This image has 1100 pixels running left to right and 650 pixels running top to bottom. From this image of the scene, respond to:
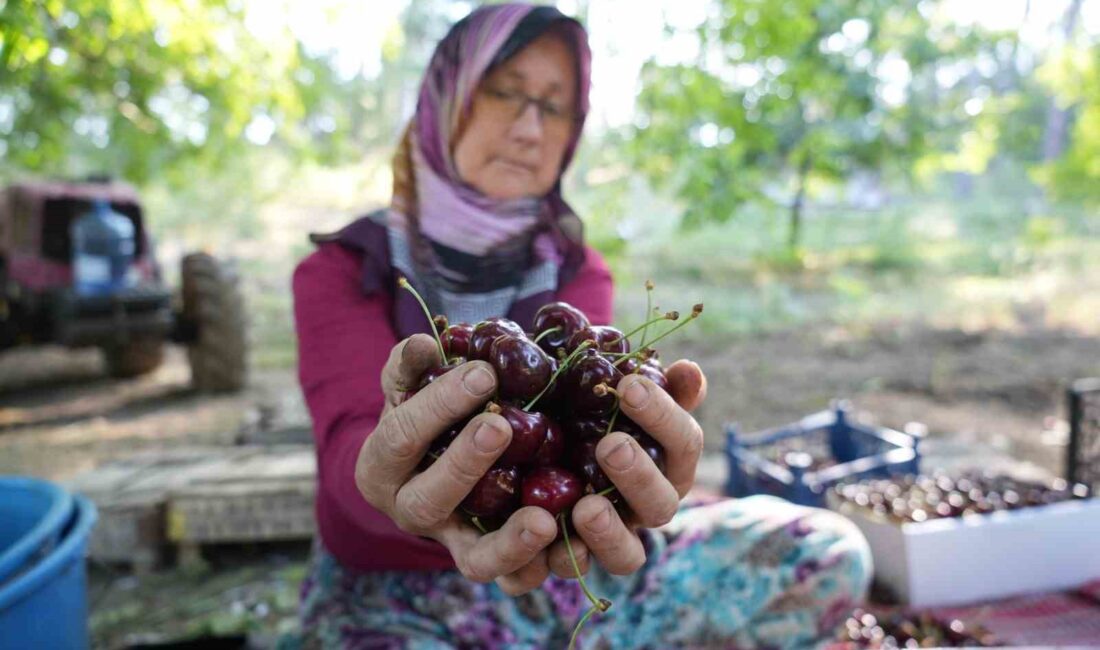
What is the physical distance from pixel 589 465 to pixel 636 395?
0.51 feet

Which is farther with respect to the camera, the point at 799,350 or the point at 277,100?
the point at 799,350

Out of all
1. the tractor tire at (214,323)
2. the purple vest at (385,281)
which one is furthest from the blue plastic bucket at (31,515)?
the tractor tire at (214,323)

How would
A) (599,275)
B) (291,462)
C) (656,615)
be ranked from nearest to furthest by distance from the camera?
(656,615)
(599,275)
(291,462)

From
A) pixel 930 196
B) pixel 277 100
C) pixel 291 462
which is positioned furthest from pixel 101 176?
pixel 930 196

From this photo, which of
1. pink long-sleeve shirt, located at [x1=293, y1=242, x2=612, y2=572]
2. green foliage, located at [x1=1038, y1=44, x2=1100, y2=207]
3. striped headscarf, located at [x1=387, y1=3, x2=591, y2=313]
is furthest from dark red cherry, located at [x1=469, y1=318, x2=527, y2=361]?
green foliage, located at [x1=1038, y1=44, x2=1100, y2=207]

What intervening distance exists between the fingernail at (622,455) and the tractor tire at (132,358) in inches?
264

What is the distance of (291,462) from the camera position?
11.0 ft

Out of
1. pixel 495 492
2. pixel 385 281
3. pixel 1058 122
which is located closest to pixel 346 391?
pixel 385 281

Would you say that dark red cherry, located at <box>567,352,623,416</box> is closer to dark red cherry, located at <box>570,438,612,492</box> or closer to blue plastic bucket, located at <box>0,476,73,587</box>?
dark red cherry, located at <box>570,438,612,492</box>

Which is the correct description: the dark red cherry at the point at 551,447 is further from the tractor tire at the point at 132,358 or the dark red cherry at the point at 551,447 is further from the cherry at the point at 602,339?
the tractor tire at the point at 132,358

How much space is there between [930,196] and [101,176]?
76.8 feet

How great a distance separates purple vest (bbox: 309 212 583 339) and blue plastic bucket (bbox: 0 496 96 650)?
96 cm

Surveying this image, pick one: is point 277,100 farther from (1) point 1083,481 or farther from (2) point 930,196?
(2) point 930,196

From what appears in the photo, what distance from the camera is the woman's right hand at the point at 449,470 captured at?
1015 millimetres
